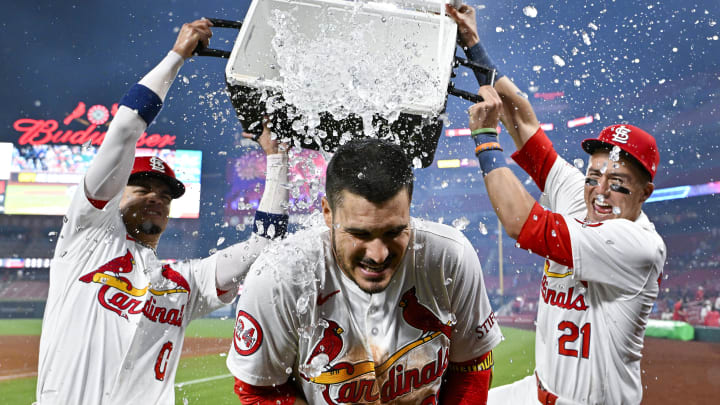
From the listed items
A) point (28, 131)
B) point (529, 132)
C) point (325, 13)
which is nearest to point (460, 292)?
point (325, 13)

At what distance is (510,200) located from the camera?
249 cm

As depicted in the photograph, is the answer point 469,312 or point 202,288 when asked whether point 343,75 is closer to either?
point 469,312

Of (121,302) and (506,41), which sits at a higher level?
(506,41)

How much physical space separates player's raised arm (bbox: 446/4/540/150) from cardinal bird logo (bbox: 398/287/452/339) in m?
1.48

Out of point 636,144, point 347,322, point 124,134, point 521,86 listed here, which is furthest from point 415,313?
point 521,86

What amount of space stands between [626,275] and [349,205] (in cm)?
174

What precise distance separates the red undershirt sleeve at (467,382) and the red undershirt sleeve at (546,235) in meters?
0.62

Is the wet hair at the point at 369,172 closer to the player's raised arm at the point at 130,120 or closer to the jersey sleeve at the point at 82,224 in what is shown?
the player's raised arm at the point at 130,120

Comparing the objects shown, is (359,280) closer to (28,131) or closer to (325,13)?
(325,13)

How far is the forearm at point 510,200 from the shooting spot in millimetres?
2482

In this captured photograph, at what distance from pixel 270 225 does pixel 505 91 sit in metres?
1.73

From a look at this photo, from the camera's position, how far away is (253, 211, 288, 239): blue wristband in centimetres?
241

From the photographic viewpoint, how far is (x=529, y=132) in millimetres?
3283

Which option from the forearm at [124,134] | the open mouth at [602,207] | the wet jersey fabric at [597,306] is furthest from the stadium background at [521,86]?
the forearm at [124,134]
